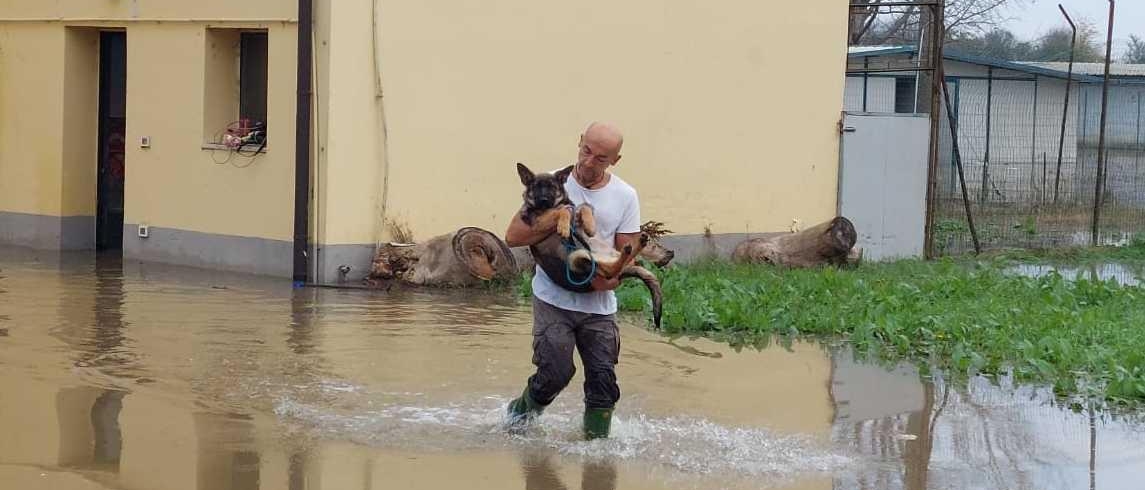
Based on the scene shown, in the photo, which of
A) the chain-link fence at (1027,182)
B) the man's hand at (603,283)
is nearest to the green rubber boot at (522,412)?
the man's hand at (603,283)

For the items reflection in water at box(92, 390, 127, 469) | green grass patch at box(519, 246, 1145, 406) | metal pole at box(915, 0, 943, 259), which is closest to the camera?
reflection in water at box(92, 390, 127, 469)

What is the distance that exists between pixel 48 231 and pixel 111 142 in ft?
4.11

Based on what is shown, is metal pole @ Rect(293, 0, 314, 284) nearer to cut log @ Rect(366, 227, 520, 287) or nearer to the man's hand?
cut log @ Rect(366, 227, 520, 287)

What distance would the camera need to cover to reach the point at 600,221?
24.1ft

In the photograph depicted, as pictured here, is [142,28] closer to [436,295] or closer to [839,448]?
[436,295]

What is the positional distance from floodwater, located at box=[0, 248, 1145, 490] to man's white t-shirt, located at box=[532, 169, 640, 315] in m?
0.74

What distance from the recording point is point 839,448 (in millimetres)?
7984

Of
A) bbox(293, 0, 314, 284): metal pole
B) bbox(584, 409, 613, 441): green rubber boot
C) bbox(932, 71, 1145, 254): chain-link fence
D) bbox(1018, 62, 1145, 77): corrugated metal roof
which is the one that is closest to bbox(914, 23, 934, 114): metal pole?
bbox(932, 71, 1145, 254): chain-link fence

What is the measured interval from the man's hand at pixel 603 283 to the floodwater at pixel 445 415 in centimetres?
84

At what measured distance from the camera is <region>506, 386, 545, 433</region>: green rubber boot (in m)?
7.68

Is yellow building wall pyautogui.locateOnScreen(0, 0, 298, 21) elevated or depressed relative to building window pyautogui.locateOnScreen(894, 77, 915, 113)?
elevated

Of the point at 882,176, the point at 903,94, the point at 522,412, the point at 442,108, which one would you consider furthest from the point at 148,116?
the point at 903,94

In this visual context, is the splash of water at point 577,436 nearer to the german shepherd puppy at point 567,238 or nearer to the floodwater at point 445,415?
the floodwater at point 445,415

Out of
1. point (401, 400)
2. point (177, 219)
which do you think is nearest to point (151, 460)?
point (401, 400)
